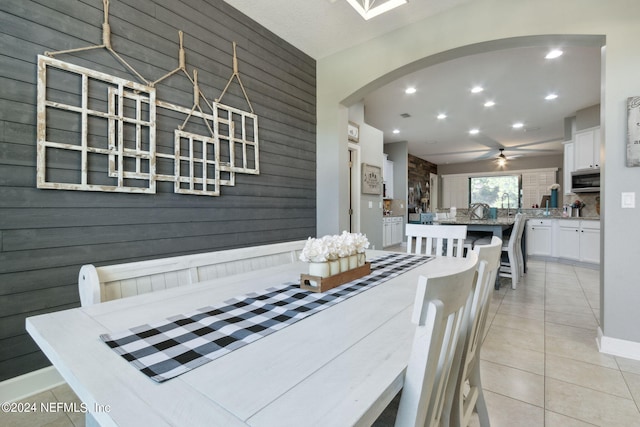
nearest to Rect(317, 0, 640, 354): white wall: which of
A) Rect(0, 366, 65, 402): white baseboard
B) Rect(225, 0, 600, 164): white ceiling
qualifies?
Rect(225, 0, 600, 164): white ceiling

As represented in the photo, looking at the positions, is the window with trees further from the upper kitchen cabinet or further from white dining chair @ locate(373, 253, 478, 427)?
white dining chair @ locate(373, 253, 478, 427)

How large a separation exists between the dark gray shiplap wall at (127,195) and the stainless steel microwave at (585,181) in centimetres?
539

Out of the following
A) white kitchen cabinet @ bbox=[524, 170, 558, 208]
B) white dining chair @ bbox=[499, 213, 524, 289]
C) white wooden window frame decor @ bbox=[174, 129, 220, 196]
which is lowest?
white dining chair @ bbox=[499, 213, 524, 289]

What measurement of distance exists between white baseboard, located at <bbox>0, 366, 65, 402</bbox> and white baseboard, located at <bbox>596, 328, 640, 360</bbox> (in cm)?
384

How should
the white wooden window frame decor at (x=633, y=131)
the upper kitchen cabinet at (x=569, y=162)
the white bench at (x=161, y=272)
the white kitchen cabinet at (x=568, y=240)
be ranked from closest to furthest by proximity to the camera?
the white bench at (x=161, y=272)
the white wooden window frame decor at (x=633, y=131)
the white kitchen cabinet at (x=568, y=240)
the upper kitchen cabinet at (x=569, y=162)

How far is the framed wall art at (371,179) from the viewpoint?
5.23m

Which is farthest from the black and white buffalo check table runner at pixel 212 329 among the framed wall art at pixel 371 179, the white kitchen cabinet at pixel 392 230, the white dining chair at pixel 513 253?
the white kitchen cabinet at pixel 392 230

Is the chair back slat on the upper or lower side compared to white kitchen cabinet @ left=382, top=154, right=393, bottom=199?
lower

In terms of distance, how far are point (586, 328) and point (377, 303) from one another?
2733 millimetres

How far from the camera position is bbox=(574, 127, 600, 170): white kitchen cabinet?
17.0 feet

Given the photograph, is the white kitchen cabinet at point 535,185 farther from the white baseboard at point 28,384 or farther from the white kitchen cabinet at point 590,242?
the white baseboard at point 28,384

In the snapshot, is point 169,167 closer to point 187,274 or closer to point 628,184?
point 187,274

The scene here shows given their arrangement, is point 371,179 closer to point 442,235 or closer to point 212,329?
point 442,235

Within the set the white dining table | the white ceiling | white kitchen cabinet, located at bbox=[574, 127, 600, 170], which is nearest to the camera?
the white dining table
